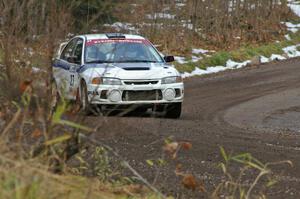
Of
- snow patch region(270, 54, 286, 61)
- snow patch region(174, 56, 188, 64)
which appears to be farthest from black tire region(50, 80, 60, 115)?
snow patch region(270, 54, 286, 61)

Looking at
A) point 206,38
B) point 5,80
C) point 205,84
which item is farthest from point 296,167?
point 206,38

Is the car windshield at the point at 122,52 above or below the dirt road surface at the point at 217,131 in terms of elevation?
above

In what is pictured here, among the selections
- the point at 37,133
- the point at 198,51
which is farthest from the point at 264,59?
the point at 37,133

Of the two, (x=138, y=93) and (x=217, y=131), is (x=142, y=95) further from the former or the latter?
(x=217, y=131)

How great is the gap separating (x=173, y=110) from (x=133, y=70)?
1.17 metres

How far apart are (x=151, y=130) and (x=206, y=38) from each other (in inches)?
835

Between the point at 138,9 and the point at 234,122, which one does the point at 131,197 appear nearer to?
the point at 234,122

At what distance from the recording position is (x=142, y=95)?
14.5 meters

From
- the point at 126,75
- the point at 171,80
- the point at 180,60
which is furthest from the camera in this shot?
the point at 180,60

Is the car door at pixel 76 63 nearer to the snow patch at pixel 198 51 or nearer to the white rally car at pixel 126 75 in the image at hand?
the white rally car at pixel 126 75

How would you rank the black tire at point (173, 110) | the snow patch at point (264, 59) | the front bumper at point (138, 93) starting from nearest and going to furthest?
the front bumper at point (138, 93) < the black tire at point (173, 110) < the snow patch at point (264, 59)

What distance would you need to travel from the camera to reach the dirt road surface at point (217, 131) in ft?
29.1

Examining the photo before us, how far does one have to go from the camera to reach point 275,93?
21.7 metres

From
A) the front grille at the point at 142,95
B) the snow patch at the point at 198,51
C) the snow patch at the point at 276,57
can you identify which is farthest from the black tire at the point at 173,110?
the snow patch at the point at 276,57
